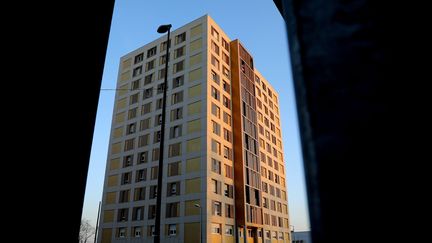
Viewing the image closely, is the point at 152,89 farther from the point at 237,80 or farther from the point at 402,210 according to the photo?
the point at 402,210

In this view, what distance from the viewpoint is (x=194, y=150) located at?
36.8 metres

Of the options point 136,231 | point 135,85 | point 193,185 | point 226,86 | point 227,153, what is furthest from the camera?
point 135,85

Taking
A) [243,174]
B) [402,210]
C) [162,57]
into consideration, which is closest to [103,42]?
[402,210]

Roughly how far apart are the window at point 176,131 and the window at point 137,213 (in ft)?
32.4

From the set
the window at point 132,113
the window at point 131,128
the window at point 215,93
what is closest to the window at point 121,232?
the window at point 131,128

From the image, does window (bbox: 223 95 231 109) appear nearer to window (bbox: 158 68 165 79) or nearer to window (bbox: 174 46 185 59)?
window (bbox: 174 46 185 59)

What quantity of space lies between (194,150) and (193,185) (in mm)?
4184

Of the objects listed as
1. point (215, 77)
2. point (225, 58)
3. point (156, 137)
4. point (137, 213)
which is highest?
point (225, 58)

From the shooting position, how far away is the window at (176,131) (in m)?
39.2

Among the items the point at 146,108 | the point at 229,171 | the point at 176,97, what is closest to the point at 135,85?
the point at 146,108

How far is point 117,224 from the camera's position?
39.7 meters

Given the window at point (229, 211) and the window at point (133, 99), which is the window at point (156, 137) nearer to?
the window at point (133, 99)

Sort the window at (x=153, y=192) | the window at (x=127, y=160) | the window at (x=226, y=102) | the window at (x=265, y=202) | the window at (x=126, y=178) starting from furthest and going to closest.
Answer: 1. the window at (x=265, y=202)
2. the window at (x=226, y=102)
3. the window at (x=127, y=160)
4. the window at (x=126, y=178)
5. the window at (x=153, y=192)

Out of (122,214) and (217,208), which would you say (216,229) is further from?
(122,214)
